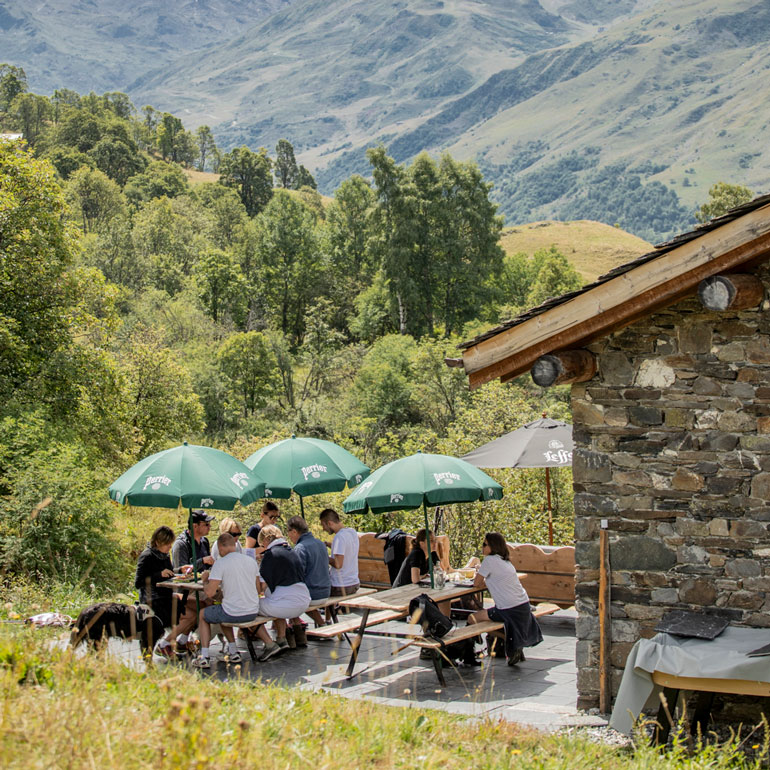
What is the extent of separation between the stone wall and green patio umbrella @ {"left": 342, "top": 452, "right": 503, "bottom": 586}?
2.28m

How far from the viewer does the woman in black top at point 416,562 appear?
33.7 feet

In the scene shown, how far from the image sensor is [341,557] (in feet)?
33.7

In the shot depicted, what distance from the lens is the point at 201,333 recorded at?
160ft

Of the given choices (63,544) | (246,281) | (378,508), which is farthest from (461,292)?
(378,508)

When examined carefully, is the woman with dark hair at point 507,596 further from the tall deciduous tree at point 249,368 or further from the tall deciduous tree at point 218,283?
the tall deciduous tree at point 218,283

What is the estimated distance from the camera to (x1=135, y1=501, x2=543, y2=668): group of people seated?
8.91 m

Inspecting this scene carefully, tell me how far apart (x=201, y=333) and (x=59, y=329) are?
29.9 m

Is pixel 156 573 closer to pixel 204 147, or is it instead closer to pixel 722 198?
pixel 722 198

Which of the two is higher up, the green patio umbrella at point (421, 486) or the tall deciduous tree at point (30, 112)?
the tall deciduous tree at point (30, 112)

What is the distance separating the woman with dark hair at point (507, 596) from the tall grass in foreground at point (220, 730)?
2295mm

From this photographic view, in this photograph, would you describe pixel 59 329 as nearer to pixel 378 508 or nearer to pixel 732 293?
pixel 378 508

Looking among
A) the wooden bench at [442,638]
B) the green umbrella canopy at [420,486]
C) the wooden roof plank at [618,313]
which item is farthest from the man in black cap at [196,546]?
the wooden roof plank at [618,313]

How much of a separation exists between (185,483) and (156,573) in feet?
3.48

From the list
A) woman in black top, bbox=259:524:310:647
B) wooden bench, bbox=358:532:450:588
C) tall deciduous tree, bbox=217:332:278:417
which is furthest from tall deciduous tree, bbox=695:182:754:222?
woman in black top, bbox=259:524:310:647
